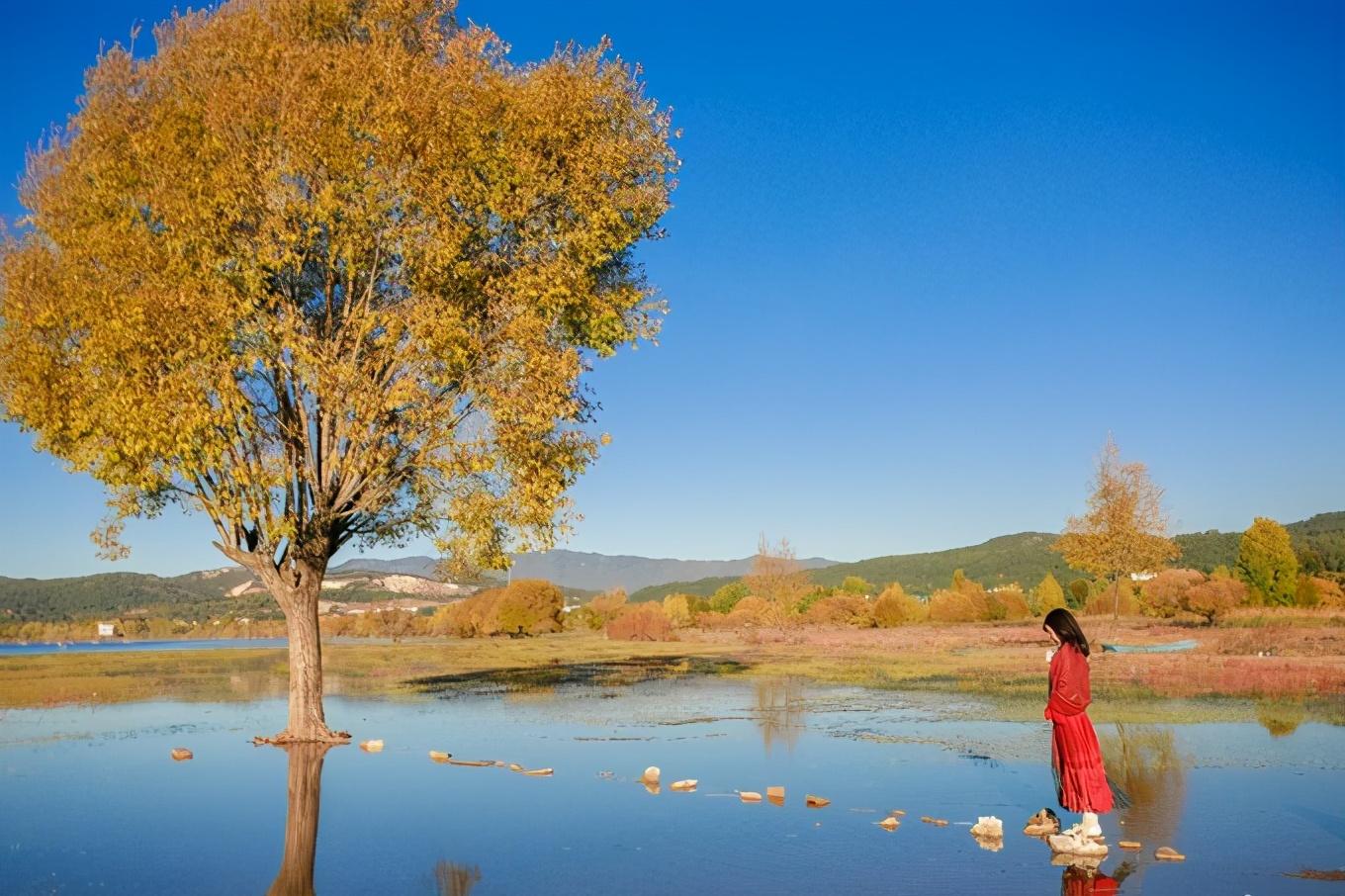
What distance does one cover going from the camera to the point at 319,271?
23.5 meters

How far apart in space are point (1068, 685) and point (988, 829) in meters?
2.00

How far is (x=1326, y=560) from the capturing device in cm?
12612

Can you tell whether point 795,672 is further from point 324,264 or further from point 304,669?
point 324,264

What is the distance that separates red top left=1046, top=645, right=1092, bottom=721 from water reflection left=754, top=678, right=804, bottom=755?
799 cm

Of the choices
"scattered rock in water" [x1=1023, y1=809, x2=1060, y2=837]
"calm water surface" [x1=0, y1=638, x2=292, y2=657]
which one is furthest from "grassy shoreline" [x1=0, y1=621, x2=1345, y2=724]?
"calm water surface" [x1=0, y1=638, x2=292, y2=657]

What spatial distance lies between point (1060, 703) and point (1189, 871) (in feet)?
8.21

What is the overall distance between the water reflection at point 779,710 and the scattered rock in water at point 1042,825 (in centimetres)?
736

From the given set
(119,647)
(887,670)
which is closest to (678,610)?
(119,647)

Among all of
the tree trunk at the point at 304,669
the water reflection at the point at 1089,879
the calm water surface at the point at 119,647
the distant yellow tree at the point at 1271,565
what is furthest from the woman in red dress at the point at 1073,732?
the distant yellow tree at the point at 1271,565

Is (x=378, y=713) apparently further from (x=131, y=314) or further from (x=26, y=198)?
(x=26, y=198)

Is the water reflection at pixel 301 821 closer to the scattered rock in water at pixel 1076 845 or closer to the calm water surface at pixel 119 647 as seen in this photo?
the scattered rock in water at pixel 1076 845

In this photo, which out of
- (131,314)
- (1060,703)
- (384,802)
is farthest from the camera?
(131,314)

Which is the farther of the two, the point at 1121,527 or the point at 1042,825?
the point at 1121,527

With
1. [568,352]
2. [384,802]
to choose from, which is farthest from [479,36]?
[384,802]
